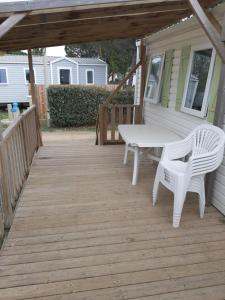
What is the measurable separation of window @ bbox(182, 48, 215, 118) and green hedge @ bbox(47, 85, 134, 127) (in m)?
7.06

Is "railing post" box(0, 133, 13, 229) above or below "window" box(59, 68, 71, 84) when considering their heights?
below

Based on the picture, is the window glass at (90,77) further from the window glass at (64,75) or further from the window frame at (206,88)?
the window frame at (206,88)

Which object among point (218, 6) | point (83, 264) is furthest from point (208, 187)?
point (218, 6)

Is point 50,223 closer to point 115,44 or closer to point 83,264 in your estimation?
point 83,264

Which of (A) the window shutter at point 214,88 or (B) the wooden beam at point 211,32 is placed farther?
(A) the window shutter at point 214,88

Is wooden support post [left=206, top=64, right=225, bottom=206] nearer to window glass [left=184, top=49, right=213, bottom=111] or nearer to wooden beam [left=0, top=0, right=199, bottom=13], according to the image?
window glass [left=184, top=49, right=213, bottom=111]

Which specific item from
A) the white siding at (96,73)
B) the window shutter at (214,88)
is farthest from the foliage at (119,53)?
the window shutter at (214,88)

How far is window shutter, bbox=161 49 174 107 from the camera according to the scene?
4180 mm

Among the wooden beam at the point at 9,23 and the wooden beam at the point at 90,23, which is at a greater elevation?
the wooden beam at the point at 90,23

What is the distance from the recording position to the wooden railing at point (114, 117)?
5.37 metres

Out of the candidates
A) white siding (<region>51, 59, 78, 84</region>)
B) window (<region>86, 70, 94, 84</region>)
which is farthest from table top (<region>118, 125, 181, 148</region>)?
window (<region>86, 70, 94, 84</region>)

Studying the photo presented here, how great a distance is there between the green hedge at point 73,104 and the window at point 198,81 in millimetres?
7063

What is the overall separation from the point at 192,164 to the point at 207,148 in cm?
57

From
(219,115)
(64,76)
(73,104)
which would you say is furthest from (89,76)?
(219,115)
